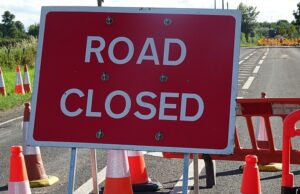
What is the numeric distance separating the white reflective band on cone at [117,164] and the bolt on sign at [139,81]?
0.95 m

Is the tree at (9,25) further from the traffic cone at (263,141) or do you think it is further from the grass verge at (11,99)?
the traffic cone at (263,141)

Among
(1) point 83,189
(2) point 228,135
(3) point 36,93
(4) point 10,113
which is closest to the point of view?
(2) point 228,135

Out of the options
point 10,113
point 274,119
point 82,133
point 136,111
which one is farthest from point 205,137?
point 10,113

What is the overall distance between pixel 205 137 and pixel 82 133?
781 mm

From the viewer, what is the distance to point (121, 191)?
500 cm

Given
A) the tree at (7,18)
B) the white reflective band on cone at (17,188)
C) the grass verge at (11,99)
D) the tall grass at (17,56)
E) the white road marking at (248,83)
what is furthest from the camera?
the tree at (7,18)

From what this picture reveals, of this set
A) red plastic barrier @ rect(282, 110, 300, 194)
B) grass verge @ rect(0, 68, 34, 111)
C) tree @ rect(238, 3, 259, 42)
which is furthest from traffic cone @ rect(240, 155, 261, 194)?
tree @ rect(238, 3, 259, 42)

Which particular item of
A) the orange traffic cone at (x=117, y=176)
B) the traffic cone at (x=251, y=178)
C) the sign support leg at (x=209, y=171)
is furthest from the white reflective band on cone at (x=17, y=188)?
the sign support leg at (x=209, y=171)

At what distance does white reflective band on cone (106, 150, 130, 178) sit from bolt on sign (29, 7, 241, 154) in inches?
37.5

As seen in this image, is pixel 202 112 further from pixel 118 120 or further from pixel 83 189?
pixel 83 189

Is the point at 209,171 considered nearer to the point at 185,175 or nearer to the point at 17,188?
the point at 17,188

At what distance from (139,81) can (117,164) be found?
1186 mm

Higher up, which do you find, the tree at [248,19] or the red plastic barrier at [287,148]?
the tree at [248,19]

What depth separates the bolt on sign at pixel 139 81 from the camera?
3.86m
